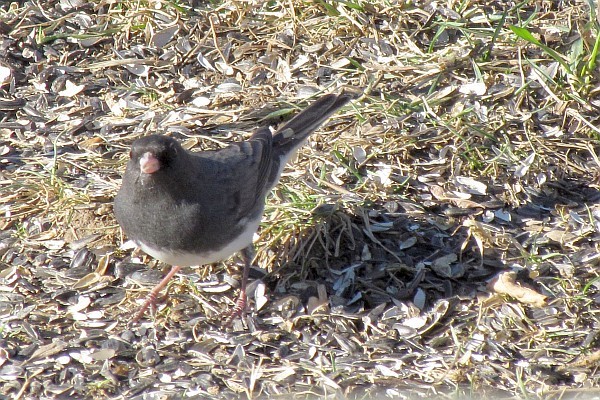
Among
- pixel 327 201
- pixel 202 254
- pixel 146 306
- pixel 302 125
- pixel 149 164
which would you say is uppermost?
pixel 149 164

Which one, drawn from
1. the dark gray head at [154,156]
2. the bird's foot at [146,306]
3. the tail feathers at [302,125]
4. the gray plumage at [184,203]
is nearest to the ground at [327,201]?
the bird's foot at [146,306]

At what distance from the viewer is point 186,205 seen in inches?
132

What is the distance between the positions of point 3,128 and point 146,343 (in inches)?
59.6

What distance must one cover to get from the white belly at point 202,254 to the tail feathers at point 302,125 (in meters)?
0.56

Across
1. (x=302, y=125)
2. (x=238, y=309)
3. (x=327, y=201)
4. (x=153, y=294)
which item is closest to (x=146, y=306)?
(x=153, y=294)

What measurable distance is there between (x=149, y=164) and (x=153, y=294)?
0.64 meters

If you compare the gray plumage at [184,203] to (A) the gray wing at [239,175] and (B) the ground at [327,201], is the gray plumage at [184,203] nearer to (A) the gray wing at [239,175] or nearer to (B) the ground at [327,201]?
(A) the gray wing at [239,175]

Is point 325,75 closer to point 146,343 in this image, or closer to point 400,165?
point 400,165

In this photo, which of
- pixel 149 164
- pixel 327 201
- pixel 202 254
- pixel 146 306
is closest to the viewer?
pixel 149 164

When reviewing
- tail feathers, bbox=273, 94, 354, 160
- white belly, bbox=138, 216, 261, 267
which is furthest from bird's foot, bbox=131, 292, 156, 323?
tail feathers, bbox=273, 94, 354, 160

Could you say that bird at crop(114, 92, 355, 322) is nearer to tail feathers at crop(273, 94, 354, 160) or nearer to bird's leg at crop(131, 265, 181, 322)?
bird's leg at crop(131, 265, 181, 322)

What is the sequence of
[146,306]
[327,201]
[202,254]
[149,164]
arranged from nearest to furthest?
[149,164] < [202,254] < [146,306] < [327,201]

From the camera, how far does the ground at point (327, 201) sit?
10.9 feet

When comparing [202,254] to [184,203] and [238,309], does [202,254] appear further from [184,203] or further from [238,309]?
[238,309]
